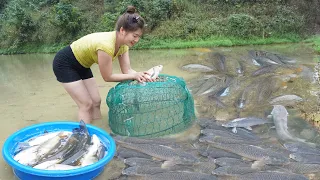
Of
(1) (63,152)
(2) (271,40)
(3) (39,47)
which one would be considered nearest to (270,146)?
(1) (63,152)

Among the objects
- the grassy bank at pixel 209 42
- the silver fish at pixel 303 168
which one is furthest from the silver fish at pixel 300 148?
the grassy bank at pixel 209 42

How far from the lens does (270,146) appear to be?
3.72 metres

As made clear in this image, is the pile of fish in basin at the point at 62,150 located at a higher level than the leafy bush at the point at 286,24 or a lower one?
higher

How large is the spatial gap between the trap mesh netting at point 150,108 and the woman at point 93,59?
0.60 feet

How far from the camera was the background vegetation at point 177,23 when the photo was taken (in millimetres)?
10703

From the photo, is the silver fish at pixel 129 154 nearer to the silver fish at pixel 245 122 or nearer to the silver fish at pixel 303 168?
the silver fish at pixel 245 122

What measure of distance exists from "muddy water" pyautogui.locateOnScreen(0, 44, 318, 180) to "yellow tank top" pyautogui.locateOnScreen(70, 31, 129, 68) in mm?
979

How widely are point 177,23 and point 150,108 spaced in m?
7.74

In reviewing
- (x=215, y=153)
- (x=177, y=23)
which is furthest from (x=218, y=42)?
(x=215, y=153)

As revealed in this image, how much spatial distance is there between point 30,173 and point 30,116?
237cm

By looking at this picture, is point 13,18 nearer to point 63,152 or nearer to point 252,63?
point 252,63

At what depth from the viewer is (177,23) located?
11594 mm

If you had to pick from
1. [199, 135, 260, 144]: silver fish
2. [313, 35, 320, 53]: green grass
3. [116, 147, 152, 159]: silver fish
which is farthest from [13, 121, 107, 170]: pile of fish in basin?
[313, 35, 320, 53]: green grass

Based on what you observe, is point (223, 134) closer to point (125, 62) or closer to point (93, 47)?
point (125, 62)
